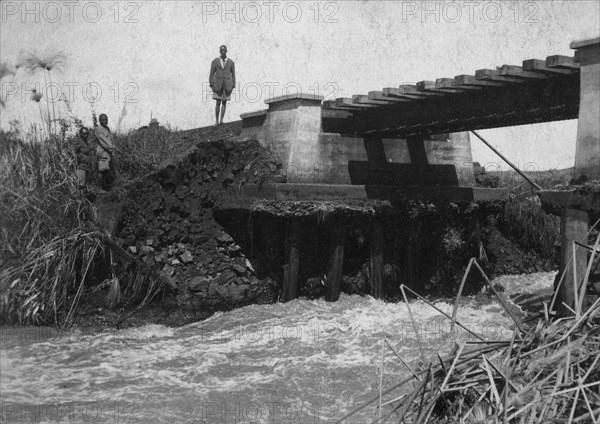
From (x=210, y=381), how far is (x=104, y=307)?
345cm

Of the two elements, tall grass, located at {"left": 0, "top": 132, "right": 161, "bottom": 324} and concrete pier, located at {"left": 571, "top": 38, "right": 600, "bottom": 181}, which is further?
concrete pier, located at {"left": 571, "top": 38, "right": 600, "bottom": 181}

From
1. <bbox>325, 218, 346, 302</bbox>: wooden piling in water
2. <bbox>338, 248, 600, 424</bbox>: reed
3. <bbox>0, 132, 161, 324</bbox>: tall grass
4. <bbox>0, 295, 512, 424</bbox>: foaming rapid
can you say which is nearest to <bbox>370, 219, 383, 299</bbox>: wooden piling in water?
<bbox>325, 218, 346, 302</bbox>: wooden piling in water

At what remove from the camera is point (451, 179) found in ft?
57.0

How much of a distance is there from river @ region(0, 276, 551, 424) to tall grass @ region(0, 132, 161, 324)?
0.52 metres

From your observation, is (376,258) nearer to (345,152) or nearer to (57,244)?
(345,152)

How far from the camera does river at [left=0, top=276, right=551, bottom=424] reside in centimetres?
813

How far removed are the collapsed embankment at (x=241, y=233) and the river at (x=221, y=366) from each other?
34.6 inches

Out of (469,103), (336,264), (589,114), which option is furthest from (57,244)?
(589,114)

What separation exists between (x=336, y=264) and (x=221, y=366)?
520 centimetres

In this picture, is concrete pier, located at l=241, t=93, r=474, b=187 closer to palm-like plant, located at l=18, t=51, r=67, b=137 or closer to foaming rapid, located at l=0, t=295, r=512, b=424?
foaming rapid, located at l=0, t=295, r=512, b=424

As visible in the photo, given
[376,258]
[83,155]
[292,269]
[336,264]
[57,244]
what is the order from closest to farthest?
1. [57,244]
2. [83,155]
3. [292,269]
4. [336,264]
5. [376,258]

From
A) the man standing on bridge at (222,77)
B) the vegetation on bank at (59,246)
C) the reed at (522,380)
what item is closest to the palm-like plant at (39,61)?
the vegetation on bank at (59,246)

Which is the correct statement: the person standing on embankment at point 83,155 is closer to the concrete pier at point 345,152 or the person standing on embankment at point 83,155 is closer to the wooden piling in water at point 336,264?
the concrete pier at point 345,152

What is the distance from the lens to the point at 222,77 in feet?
60.3
